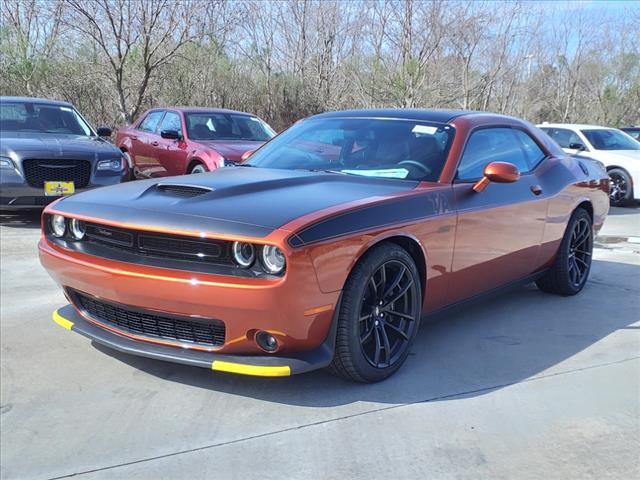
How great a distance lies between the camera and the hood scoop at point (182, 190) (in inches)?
129

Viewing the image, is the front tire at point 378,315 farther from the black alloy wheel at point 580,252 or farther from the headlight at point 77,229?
the black alloy wheel at point 580,252

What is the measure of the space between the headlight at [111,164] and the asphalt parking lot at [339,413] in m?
3.70

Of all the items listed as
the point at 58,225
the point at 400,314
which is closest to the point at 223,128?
the point at 58,225

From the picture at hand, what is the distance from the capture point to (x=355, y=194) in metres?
3.30

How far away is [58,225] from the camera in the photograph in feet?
11.4

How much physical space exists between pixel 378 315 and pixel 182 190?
4.04 ft

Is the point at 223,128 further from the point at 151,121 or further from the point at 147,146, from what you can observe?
the point at 151,121

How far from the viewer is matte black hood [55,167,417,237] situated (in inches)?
112

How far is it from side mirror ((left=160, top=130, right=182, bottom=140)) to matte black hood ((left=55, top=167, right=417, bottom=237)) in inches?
219

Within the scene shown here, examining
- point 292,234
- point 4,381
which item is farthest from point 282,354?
point 4,381

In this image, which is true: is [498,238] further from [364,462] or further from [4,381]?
[4,381]

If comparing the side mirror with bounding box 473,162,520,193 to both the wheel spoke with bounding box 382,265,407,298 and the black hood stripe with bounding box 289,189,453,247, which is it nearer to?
the black hood stripe with bounding box 289,189,453,247

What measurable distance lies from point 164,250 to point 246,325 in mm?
535

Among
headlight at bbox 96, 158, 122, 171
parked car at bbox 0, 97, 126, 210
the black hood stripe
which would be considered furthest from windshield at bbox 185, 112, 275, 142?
the black hood stripe
